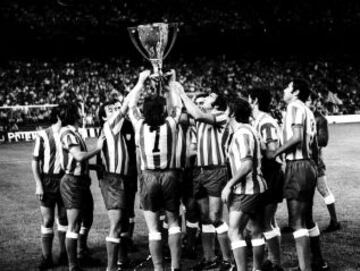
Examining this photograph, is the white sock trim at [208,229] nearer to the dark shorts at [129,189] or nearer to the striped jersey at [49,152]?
the dark shorts at [129,189]

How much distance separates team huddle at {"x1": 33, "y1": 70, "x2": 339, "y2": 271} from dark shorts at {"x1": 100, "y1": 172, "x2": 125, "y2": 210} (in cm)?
1

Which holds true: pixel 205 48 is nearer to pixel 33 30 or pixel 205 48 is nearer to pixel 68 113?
pixel 33 30

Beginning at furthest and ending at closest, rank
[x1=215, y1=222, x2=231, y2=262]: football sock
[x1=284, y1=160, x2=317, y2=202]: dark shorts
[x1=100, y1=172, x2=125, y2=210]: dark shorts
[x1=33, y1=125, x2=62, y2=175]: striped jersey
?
[x1=33, y1=125, x2=62, y2=175]: striped jersey < [x1=215, y1=222, x2=231, y2=262]: football sock < [x1=100, y1=172, x2=125, y2=210]: dark shorts < [x1=284, y1=160, x2=317, y2=202]: dark shorts

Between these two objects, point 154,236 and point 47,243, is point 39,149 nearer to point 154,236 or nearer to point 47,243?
point 47,243

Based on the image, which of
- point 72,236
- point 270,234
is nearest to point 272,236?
point 270,234

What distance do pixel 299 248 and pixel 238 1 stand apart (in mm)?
34152

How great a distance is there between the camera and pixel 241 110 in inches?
235

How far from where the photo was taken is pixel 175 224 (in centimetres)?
629

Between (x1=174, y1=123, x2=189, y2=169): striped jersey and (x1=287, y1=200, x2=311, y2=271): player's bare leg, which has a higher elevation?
(x1=174, y1=123, x2=189, y2=169): striped jersey

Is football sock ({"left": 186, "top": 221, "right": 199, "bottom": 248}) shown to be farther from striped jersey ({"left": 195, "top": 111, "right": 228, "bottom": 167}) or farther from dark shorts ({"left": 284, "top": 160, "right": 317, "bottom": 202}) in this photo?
dark shorts ({"left": 284, "top": 160, "right": 317, "bottom": 202})

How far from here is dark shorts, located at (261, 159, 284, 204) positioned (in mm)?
6574

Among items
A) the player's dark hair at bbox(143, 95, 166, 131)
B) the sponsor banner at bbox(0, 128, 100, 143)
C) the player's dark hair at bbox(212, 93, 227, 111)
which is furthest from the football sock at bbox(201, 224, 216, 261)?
the sponsor banner at bbox(0, 128, 100, 143)

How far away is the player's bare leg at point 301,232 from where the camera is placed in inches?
243

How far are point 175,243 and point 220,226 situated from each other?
737mm
